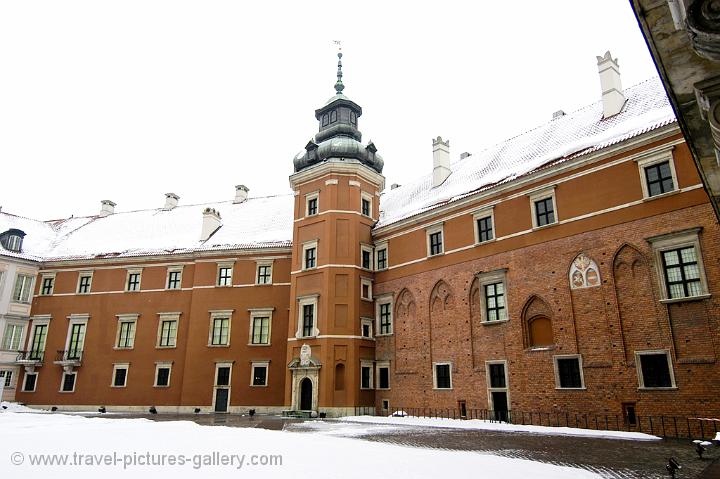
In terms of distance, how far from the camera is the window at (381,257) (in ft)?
103

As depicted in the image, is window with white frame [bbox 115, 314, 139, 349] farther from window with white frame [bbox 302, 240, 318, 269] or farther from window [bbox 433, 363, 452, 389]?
window [bbox 433, 363, 452, 389]

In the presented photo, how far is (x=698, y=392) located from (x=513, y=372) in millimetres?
7262

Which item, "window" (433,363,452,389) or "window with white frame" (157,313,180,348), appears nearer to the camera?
"window" (433,363,452,389)

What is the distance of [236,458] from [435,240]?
1938cm

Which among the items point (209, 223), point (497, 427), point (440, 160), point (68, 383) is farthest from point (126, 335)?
point (497, 427)

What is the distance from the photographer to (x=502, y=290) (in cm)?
2414

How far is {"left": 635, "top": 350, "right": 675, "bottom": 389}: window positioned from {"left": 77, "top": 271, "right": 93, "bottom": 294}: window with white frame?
35.3 metres

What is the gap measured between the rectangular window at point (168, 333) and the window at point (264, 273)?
21.7 feet

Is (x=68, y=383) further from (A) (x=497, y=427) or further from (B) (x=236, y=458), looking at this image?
(B) (x=236, y=458)

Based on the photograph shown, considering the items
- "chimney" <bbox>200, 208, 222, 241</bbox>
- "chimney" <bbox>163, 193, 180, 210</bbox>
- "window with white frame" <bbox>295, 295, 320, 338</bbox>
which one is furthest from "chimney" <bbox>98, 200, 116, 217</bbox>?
"window with white frame" <bbox>295, 295, 320, 338</bbox>

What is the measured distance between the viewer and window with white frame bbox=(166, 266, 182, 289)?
119ft

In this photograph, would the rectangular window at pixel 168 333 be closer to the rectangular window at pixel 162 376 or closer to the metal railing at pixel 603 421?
the rectangular window at pixel 162 376

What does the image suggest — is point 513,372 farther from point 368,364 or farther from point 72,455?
point 72,455

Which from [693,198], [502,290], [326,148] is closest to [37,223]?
[326,148]
